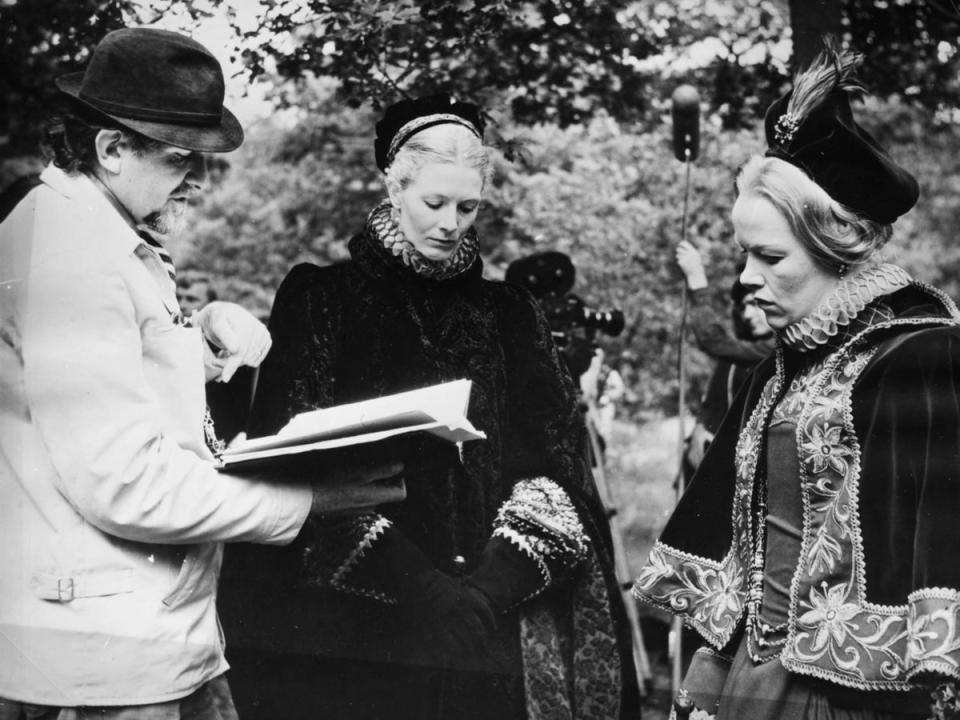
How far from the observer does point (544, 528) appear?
8.67ft

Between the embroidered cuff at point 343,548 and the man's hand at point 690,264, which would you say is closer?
the embroidered cuff at point 343,548

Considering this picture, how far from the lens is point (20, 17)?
112 inches

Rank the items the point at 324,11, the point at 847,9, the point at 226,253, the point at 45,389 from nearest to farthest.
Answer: the point at 45,389 < the point at 324,11 < the point at 847,9 < the point at 226,253

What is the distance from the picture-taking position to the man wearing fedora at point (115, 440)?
5.88 ft

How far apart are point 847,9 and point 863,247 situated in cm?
190

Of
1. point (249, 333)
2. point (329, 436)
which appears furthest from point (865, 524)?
point (249, 333)

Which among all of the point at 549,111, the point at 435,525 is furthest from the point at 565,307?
the point at 435,525

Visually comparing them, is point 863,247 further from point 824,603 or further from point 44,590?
point 44,590

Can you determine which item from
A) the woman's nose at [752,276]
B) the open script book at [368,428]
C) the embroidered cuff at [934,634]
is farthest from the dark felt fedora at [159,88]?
the embroidered cuff at [934,634]

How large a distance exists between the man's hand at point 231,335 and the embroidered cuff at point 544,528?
743 mm

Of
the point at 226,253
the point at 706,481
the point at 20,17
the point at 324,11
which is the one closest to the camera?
the point at 706,481

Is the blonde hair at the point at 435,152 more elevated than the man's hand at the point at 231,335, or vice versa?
the blonde hair at the point at 435,152

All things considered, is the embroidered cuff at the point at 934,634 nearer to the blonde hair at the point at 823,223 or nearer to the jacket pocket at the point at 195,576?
the blonde hair at the point at 823,223

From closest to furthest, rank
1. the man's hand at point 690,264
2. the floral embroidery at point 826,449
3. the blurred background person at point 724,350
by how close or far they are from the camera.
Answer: the floral embroidery at point 826,449, the man's hand at point 690,264, the blurred background person at point 724,350
